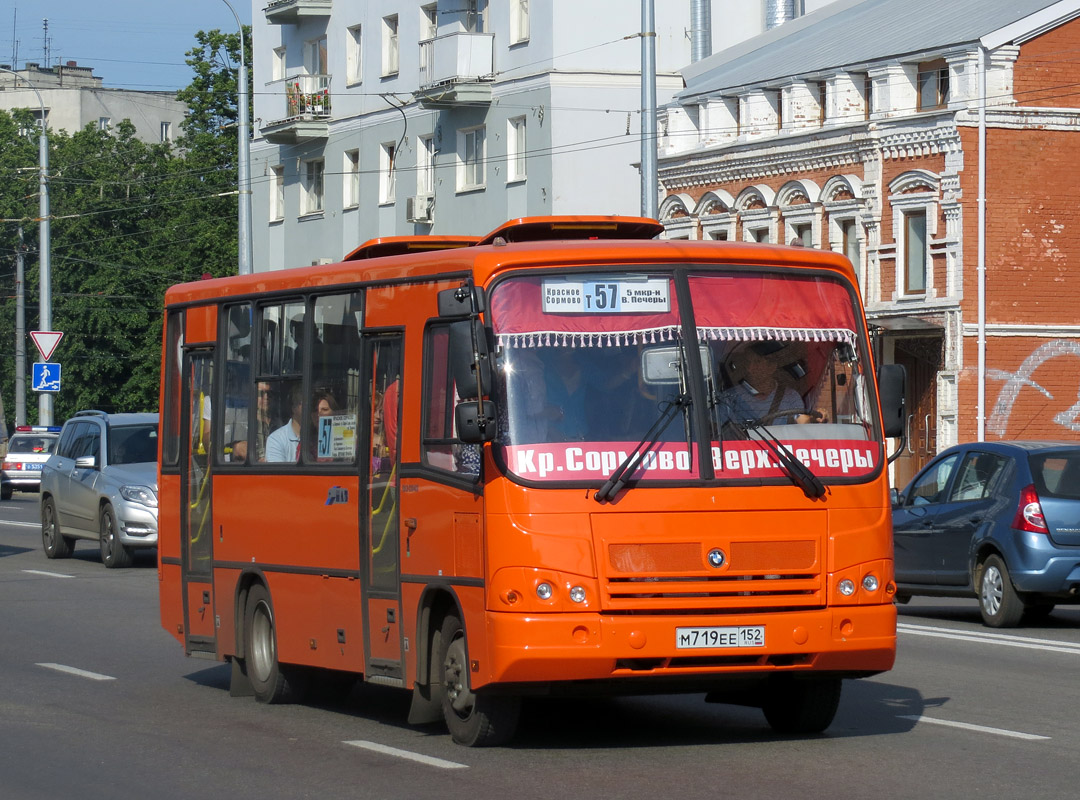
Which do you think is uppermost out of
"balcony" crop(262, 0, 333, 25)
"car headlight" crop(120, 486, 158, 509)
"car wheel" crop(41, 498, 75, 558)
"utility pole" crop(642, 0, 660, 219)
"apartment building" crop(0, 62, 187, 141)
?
"apartment building" crop(0, 62, 187, 141)

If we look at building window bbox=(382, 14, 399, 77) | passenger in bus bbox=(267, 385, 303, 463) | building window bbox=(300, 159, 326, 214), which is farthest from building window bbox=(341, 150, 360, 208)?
passenger in bus bbox=(267, 385, 303, 463)

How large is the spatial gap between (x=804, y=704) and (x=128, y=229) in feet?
239

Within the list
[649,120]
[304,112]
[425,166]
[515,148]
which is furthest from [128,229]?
[649,120]

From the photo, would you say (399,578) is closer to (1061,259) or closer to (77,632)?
(77,632)

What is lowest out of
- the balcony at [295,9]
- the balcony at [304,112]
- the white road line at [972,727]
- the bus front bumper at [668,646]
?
the white road line at [972,727]

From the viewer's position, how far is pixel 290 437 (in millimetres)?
11461

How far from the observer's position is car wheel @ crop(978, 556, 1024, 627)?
1652cm

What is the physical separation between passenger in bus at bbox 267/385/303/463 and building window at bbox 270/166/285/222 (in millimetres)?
47074

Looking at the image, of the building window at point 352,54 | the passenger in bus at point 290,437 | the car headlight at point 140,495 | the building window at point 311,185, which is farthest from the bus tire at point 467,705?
the building window at point 311,185

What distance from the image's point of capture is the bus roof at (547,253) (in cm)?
948

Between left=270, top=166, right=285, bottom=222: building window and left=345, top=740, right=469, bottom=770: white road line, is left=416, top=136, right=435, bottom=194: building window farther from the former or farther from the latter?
left=345, top=740, right=469, bottom=770: white road line

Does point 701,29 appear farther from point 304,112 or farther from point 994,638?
point 994,638

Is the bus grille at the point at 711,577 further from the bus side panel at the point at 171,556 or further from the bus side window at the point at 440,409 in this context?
the bus side panel at the point at 171,556

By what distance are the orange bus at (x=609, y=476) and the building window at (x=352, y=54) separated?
44382 mm
